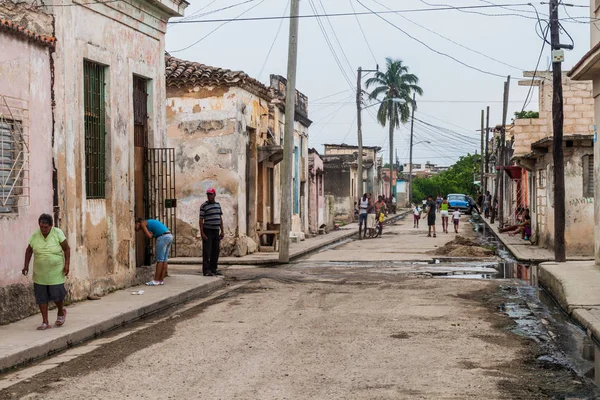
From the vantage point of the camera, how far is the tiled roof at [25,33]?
11.6 meters

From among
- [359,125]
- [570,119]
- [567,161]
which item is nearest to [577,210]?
[567,161]

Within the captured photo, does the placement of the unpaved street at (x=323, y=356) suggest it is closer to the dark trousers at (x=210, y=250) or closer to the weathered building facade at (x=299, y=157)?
the dark trousers at (x=210, y=250)

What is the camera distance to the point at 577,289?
14.2 metres

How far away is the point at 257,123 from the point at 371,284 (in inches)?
454

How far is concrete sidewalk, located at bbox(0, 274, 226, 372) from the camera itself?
30.9ft

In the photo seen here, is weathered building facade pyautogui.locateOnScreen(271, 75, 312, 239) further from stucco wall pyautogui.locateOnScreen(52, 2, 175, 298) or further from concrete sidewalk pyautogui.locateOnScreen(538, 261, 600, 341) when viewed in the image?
concrete sidewalk pyautogui.locateOnScreen(538, 261, 600, 341)

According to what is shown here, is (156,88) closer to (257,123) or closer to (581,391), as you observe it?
(257,123)

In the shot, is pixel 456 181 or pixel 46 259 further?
pixel 456 181

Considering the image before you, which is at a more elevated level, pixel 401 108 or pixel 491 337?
pixel 401 108

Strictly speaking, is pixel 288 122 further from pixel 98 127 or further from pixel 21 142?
pixel 21 142

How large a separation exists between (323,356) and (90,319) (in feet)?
12.8

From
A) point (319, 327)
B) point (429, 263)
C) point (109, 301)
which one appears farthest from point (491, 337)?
point (429, 263)

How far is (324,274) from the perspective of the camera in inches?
763

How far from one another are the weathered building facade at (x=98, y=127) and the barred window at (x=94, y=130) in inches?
0.7
